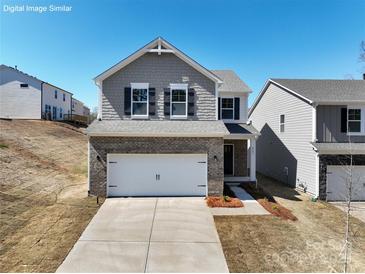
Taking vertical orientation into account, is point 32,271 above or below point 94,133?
below

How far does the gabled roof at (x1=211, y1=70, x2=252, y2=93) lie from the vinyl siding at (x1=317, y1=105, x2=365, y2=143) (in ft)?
14.7

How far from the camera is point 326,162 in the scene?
13.3 metres

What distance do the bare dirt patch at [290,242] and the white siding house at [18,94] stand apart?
3238 cm

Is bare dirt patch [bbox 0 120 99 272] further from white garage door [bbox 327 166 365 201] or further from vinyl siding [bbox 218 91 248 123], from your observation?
white garage door [bbox 327 166 365 201]

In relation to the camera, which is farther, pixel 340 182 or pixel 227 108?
pixel 227 108

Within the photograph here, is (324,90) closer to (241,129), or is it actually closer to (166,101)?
(241,129)

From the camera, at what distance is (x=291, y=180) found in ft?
53.1

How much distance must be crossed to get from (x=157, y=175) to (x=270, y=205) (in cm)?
565

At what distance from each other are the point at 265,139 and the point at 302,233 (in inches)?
486

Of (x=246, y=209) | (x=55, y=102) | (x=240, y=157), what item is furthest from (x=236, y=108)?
(x=55, y=102)

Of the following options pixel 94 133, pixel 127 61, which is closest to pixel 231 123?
pixel 127 61

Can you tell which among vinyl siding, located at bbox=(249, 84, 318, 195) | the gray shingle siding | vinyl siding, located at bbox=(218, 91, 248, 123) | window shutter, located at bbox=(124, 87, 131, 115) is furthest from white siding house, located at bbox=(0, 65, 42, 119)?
vinyl siding, located at bbox=(249, 84, 318, 195)

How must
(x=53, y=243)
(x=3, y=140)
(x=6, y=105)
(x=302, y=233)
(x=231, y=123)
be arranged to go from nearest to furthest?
(x=53, y=243), (x=302, y=233), (x=231, y=123), (x=3, y=140), (x=6, y=105)

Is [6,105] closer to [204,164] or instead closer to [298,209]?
[204,164]
